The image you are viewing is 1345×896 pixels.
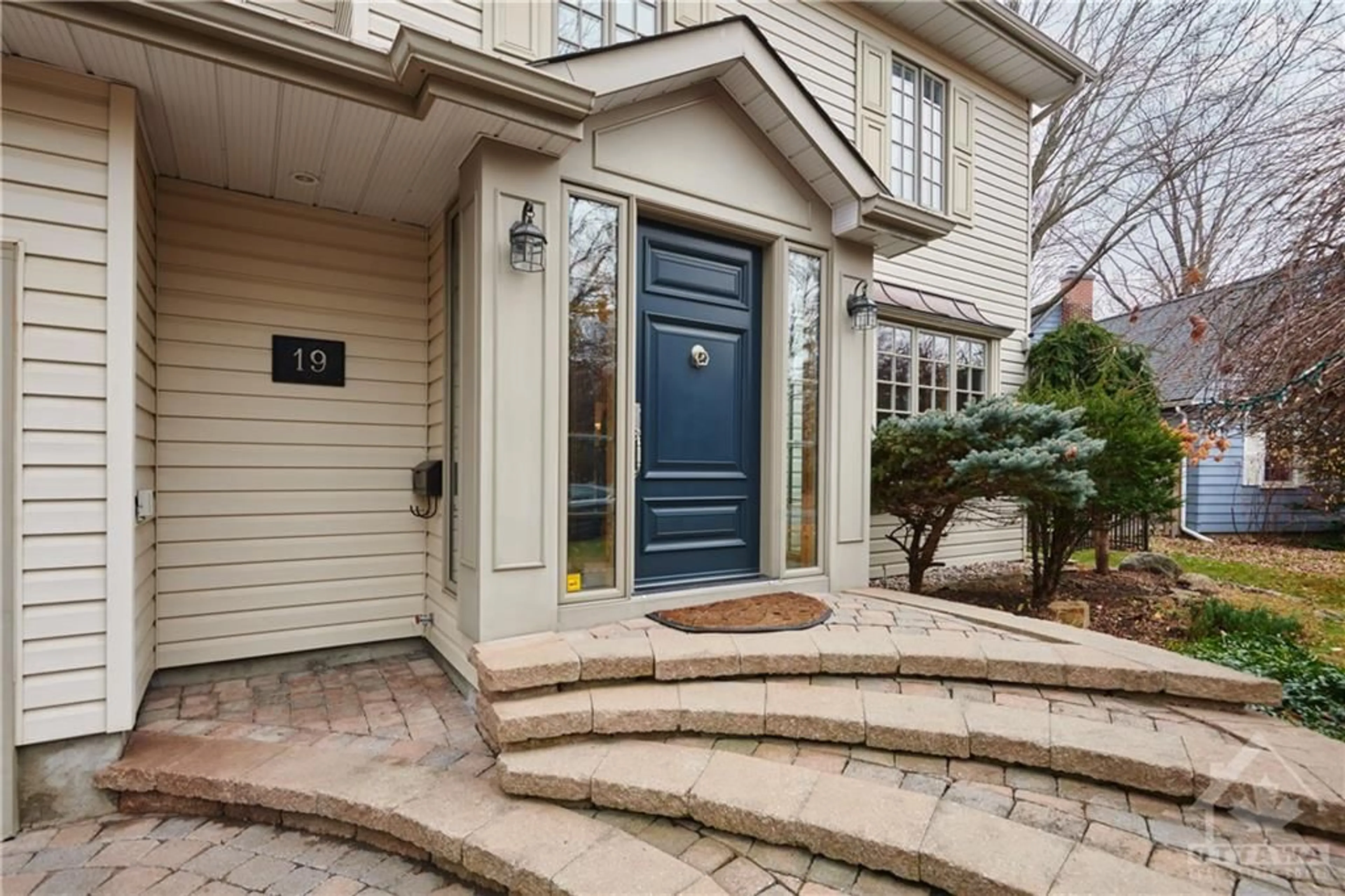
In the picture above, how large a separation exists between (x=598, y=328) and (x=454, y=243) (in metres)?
0.97

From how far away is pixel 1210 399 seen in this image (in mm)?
3723

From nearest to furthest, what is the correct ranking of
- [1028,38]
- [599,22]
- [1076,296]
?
[599,22] → [1028,38] → [1076,296]

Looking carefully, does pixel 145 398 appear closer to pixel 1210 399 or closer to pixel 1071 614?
pixel 1210 399

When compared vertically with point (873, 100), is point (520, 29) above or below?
below

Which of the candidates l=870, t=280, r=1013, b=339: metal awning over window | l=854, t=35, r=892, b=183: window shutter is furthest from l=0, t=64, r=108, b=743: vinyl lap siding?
l=854, t=35, r=892, b=183: window shutter

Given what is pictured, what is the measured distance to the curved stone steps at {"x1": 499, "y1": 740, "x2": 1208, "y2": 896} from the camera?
5.59 ft

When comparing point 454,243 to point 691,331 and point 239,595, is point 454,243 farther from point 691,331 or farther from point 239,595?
point 239,595

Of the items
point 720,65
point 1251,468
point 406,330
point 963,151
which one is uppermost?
point 963,151

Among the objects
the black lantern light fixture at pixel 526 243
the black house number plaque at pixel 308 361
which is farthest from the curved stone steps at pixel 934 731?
the black house number plaque at pixel 308 361

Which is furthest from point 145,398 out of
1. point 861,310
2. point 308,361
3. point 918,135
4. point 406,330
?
point 918,135

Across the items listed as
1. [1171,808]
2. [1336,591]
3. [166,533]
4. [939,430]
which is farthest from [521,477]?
[1336,591]

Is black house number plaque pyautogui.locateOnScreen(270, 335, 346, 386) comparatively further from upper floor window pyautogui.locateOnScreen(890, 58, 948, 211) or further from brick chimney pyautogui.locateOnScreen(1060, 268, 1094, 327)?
brick chimney pyautogui.locateOnScreen(1060, 268, 1094, 327)

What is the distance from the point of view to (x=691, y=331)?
3682mm

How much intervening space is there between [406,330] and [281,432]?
896mm
